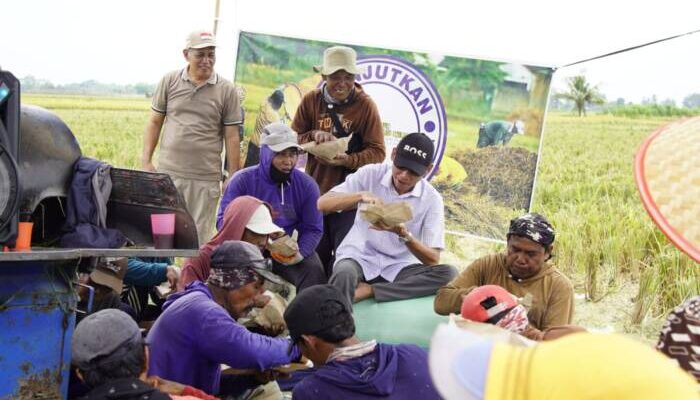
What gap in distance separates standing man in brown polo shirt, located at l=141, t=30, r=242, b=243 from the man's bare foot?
6.66 feet

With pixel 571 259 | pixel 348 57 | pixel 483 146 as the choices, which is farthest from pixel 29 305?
pixel 571 259

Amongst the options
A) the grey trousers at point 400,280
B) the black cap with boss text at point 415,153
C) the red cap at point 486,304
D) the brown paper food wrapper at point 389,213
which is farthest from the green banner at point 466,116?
the red cap at point 486,304

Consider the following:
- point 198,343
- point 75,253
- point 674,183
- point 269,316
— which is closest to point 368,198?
point 269,316

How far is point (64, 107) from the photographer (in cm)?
1002

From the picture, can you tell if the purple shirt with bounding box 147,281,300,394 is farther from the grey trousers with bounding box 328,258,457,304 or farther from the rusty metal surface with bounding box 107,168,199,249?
the grey trousers with bounding box 328,258,457,304

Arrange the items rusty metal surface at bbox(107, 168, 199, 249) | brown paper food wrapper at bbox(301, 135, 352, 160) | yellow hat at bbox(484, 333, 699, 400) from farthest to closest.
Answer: brown paper food wrapper at bbox(301, 135, 352, 160), rusty metal surface at bbox(107, 168, 199, 249), yellow hat at bbox(484, 333, 699, 400)

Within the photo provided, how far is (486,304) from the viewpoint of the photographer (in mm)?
4621

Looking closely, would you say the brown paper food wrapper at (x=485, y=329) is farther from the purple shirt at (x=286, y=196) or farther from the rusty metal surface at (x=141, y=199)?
the purple shirt at (x=286, y=196)

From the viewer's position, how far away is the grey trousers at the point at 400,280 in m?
6.05

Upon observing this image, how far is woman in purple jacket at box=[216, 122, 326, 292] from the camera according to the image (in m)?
6.61

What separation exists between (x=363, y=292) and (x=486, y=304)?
155 cm

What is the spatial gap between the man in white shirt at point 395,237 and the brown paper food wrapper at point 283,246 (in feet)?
0.95

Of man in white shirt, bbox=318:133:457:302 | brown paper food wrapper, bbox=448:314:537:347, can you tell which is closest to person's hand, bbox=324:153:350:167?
man in white shirt, bbox=318:133:457:302

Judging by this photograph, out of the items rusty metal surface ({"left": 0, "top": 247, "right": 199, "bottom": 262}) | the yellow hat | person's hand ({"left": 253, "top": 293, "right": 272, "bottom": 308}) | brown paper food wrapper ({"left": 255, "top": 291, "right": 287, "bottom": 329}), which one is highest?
the yellow hat
